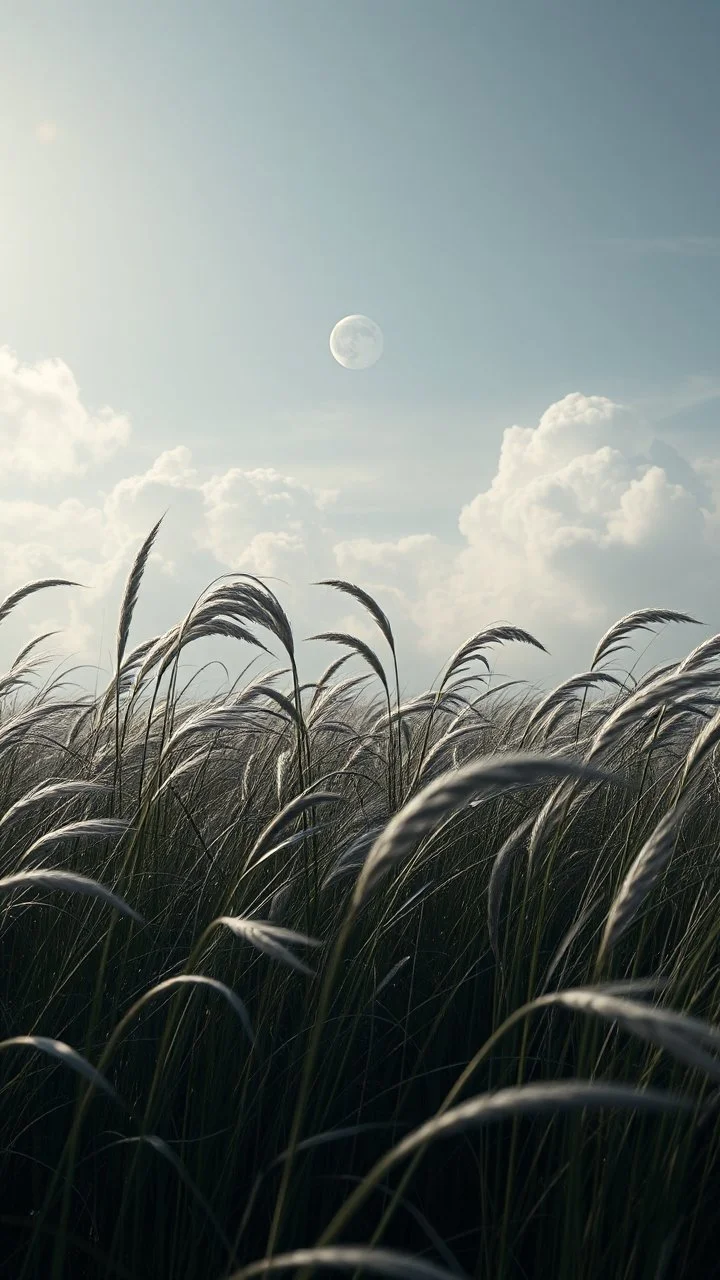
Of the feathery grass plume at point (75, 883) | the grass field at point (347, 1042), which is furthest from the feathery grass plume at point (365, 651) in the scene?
the feathery grass plume at point (75, 883)

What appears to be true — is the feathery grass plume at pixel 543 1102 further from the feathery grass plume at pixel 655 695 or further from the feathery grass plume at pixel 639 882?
the feathery grass plume at pixel 655 695

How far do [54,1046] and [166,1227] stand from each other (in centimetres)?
101

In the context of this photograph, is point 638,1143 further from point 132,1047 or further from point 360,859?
point 132,1047

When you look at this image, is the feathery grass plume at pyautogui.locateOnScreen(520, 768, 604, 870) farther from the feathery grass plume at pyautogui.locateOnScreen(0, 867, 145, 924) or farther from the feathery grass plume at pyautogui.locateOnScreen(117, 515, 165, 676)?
the feathery grass plume at pyautogui.locateOnScreen(117, 515, 165, 676)

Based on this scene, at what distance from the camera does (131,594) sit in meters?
2.23

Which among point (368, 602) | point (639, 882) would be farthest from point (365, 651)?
point (639, 882)

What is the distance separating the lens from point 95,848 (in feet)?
9.25

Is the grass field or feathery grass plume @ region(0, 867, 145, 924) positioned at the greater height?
feathery grass plume @ region(0, 867, 145, 924)

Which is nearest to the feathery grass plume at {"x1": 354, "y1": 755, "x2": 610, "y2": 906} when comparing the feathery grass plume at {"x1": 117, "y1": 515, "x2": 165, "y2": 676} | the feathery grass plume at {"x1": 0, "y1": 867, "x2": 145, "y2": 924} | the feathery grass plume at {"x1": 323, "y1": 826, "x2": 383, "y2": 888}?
the feathery grass plume at {"x1": 0, "y1": 867, "x2": 145, "y2": 924}

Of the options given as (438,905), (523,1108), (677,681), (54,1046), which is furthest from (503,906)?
(523,1108)

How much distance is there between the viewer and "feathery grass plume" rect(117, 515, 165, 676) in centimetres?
219

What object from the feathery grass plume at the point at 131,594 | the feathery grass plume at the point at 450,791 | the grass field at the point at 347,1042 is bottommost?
the grass field at the point at 347,1042

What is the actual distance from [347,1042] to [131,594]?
1.19 m

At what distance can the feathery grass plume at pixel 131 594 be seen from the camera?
2191mm
